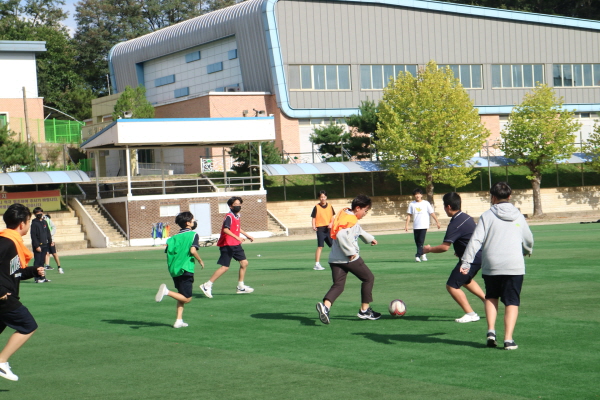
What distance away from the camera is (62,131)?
6212 cm

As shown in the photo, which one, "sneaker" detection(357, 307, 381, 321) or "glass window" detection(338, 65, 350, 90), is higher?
"glass window" detection(338, 65, 350, 90)

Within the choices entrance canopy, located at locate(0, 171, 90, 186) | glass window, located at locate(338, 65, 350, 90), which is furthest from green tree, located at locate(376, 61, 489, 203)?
entrance canopy, located at locate(0, 171, 90, 186)

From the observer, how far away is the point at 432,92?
4828cm

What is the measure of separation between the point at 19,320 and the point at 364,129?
4533 cm

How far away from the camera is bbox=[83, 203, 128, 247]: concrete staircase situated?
41594 millimetres

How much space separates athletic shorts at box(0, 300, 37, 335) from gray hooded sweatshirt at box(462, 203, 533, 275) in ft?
15.1

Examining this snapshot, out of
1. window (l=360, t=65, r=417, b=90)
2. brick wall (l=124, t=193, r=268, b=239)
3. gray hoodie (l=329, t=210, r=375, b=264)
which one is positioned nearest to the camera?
gray hoodie (l=329, t=210, r=375, b=264)

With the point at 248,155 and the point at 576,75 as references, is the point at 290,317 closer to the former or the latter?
the point at 248,155

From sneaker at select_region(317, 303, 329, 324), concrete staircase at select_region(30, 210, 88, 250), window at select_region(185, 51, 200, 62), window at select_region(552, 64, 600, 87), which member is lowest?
concrete staircase at select_region(30, 210, 88, 250)

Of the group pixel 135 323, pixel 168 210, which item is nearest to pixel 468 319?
pixel 135 323

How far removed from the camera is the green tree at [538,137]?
5138 centimetres

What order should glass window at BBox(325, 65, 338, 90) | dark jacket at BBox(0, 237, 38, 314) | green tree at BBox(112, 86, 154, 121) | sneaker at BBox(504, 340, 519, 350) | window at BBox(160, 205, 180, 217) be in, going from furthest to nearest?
glass window at BBox(325, 65, 338, 90)
green tree at BBox(112, 86, 154, 121)
window at BBox(160, 205, 180, 217)
sneaker at BBox(504, 340, 519, 350)
dark jacket at BBox(0, 237, 38, 314)

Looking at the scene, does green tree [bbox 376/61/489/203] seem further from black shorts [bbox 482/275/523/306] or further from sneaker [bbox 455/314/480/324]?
black shorts [bbox 482/275/523/306]

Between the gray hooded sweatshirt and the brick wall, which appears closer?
the gray hooded sweatshirt
